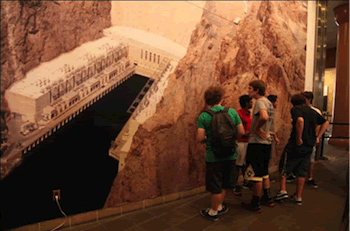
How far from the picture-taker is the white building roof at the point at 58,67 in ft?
7.70

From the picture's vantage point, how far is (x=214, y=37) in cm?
375

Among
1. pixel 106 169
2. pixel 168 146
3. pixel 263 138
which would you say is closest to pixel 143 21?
pixel 168 146

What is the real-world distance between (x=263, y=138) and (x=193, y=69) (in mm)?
1408

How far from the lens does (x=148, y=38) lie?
3100 millimetres

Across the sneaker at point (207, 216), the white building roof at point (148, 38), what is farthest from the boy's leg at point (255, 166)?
the white building roof at point (148, 38)

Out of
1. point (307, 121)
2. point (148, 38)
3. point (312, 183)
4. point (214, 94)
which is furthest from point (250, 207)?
point (148, 38)

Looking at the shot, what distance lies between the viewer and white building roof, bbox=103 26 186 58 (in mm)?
2856

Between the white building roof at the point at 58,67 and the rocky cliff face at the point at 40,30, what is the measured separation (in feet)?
0.16

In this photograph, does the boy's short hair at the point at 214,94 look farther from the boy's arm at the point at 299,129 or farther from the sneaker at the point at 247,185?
the sneaker at the point at 247,185

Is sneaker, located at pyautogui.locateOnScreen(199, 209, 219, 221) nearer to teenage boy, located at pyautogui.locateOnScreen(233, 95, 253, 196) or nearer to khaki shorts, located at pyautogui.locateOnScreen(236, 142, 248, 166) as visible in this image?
teenage boy, located at pyautogui.locateOnScreen(233, 95, 253, 196)

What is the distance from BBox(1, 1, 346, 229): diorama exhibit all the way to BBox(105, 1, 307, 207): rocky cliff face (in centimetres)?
2

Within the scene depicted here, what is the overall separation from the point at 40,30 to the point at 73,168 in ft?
4.91

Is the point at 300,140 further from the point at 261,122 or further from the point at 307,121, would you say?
the point at 261,122

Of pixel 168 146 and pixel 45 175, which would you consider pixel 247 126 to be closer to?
pixel 168 146
